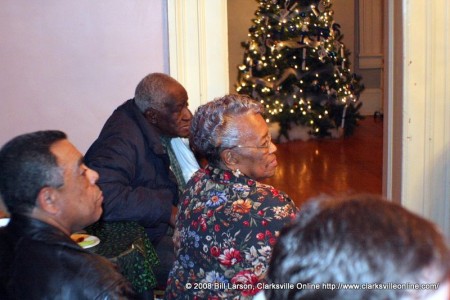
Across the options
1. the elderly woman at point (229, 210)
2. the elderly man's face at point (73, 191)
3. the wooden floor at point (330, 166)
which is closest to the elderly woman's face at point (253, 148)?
the elderly woman at point (229, 210)

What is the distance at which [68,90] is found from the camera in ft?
12.9

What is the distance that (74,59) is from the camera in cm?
391

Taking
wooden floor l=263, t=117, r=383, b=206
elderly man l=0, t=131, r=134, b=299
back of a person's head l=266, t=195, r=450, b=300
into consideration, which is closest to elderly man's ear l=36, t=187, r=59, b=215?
elderly man l=0, t=131, r=134, b=299

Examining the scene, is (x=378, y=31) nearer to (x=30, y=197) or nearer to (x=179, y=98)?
(x=179, y=98)

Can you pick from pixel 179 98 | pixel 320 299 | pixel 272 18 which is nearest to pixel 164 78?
pixel 179 98

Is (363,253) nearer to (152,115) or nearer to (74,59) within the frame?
(152,115)

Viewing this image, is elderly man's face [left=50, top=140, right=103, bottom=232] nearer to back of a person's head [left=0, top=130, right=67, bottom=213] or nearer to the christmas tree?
back of a person's head [left=0, top=130, right=67, bottom=213]

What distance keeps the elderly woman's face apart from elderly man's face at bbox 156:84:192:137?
1.08 m

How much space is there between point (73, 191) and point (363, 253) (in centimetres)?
115

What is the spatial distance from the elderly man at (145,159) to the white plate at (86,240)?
0.29m

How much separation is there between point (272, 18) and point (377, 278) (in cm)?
853

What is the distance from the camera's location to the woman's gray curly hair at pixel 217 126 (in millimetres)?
2199

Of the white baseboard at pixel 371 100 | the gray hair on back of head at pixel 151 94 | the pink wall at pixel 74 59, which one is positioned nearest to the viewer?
the gray hair on back of head at pixel 151 94

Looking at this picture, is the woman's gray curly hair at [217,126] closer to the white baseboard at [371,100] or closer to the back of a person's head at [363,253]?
the back of a person's head at [363,253]
